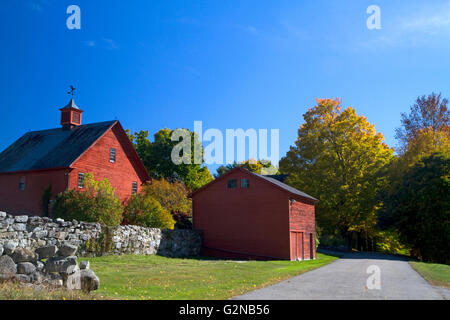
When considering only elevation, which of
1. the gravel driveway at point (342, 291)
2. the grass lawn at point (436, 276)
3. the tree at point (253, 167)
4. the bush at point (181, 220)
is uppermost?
the tree at point (253, 167)

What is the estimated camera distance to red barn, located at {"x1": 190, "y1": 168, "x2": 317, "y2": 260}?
2994 cm

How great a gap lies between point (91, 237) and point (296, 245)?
53.3 ft

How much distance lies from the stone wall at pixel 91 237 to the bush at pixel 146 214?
1.86m

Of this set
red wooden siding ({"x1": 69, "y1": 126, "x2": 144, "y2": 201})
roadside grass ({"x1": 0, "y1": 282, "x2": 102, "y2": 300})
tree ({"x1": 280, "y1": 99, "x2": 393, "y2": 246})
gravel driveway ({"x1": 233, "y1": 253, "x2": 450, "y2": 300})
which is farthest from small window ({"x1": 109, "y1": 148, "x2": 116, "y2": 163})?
roadside grass ({"x1": 0, "y1": 282, "x2": 102, "y2": 300})

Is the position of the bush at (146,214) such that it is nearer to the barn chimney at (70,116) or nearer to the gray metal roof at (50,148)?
the gray metal roof at (50,148)

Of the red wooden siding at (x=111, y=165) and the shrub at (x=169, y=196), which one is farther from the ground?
the red wooden siding at (x=111, y=165)

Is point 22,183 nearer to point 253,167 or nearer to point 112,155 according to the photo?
point 112,155

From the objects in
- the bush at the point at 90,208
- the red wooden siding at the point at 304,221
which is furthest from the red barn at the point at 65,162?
the red wooden siding at the point at 304,221

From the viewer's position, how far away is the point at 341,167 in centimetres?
4231

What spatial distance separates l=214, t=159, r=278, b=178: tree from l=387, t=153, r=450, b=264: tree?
33999 millimetres

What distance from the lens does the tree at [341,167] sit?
41.3 meters

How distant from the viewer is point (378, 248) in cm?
5078
